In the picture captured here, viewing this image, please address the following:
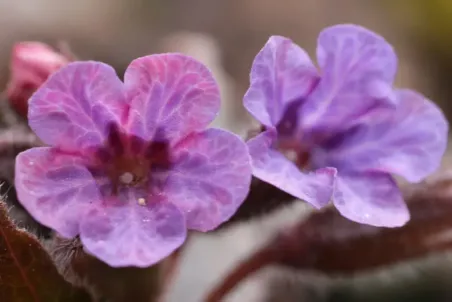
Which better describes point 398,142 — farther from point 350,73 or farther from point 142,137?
point 142,137

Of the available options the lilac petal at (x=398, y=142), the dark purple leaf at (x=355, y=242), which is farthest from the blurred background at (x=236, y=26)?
the lilac petal at (x=398, y=142)

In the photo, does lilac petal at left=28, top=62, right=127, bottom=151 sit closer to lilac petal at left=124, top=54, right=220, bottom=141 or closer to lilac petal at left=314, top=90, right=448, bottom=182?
lilac petal at left=124, top=54, right=220, bottom=141

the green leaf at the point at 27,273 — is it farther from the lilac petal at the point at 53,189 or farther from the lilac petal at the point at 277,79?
the lilac petal at the point at 277,79

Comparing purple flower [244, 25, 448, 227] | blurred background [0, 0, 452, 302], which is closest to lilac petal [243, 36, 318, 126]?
purple flower [244, 25, 448, 227]

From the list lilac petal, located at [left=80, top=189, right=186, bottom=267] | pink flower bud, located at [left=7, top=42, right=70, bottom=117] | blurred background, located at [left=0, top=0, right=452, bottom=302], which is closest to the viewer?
lilac petal, located at [left=80, top=189, right=186, bottom=267]

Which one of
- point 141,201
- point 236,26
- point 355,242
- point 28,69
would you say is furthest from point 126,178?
point 236,26

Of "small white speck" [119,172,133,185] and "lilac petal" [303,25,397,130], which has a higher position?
"lilac petal" [303,25,397,130]

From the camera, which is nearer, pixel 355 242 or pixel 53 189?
pixel 53 189

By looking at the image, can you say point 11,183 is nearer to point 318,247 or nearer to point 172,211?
point 172,211
